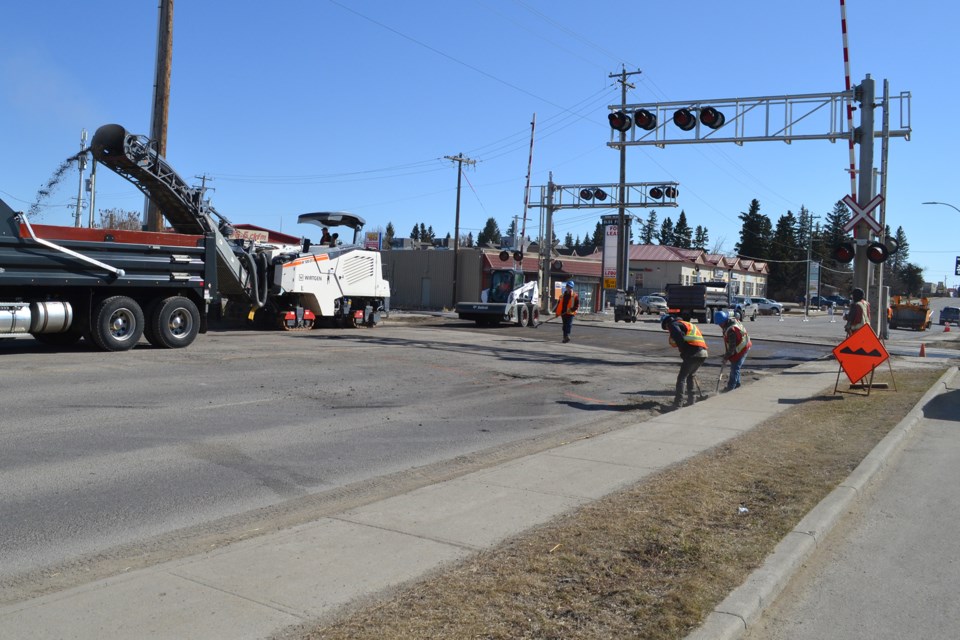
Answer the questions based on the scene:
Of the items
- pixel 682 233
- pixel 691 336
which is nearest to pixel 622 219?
pixel 691 336

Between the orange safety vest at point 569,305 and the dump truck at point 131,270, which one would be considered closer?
the dump truck at point 131,270

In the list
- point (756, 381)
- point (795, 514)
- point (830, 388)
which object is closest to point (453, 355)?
point (756, 381)

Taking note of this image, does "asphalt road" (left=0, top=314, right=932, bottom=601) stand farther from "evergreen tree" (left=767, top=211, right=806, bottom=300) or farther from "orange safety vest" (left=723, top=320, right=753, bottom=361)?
"evergreen tree" (left=767, top=211, right=806, bottom=300)

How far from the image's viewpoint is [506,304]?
3102 cm

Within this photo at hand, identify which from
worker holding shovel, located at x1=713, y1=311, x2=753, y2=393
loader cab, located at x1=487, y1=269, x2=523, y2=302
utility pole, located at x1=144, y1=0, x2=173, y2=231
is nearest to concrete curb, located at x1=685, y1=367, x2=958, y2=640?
worker holding shovel, located at x1=713, y1=311, x2=753, y2=393

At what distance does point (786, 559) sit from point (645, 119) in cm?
1741

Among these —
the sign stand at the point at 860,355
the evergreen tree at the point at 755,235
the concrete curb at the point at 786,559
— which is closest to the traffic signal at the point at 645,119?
the sign stand at the point at 860,355

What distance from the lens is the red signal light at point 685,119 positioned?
797 inches

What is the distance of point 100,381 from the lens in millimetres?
12172

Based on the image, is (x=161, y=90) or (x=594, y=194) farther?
(x=594, y=194)

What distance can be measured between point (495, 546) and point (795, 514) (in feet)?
7.96

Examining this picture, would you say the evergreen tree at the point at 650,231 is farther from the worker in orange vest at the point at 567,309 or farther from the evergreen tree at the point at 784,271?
the worker in orange vest at the point at 567,309

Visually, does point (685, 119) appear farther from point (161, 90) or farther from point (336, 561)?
point (336, 561)

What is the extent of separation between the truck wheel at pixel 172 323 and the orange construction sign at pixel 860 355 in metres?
12.5
